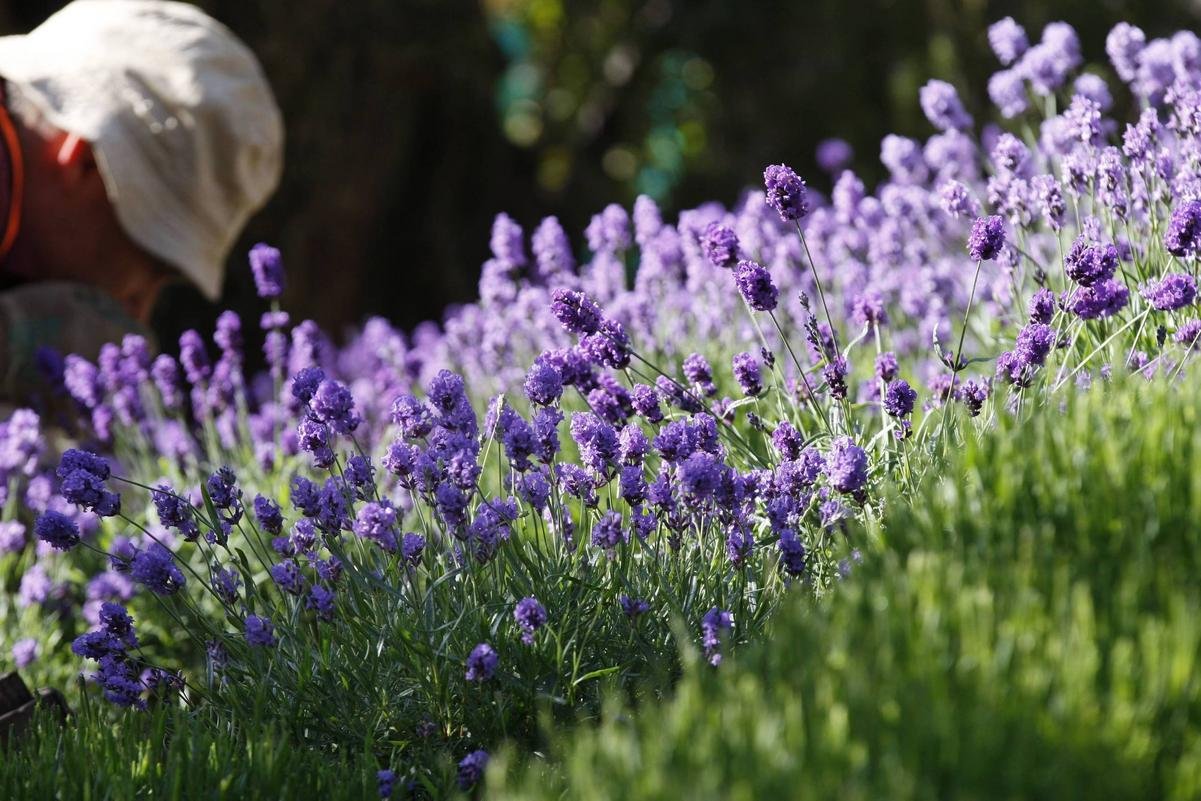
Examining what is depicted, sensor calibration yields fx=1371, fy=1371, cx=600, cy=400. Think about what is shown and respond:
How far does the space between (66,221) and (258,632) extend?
246cm

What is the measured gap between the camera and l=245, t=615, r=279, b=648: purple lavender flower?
236 centimetres

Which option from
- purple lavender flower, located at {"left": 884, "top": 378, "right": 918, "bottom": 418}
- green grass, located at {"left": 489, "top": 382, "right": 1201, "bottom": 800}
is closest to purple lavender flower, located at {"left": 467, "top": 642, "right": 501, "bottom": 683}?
green grass, located at {"left": 489, "top": 382, "right": 1201, "bottom": 800}

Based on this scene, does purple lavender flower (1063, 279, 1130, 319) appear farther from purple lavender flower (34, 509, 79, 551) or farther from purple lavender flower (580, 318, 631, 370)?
purple lavender flower (34, 509, 79, 551)

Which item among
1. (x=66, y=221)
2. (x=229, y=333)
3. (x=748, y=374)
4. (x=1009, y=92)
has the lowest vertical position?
(x=748, y=374)

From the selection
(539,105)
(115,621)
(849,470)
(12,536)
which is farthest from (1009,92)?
(539,105)

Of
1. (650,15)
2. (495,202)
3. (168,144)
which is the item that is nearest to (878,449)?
(168,144)

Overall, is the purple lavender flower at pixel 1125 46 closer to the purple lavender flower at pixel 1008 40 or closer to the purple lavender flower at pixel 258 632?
the purple lavender flower at pixel 1008 40

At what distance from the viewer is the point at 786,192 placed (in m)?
2.56

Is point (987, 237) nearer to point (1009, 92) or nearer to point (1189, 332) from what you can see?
point (1189, 332)

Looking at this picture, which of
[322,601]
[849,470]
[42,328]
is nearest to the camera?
[849,470]

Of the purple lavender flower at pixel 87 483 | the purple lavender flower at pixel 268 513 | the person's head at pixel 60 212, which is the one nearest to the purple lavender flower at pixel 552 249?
the person's head at pixel 60 212

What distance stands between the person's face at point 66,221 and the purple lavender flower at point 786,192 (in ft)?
8.61

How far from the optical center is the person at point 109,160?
166 inches

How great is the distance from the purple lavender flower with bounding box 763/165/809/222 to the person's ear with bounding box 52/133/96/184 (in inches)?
103
